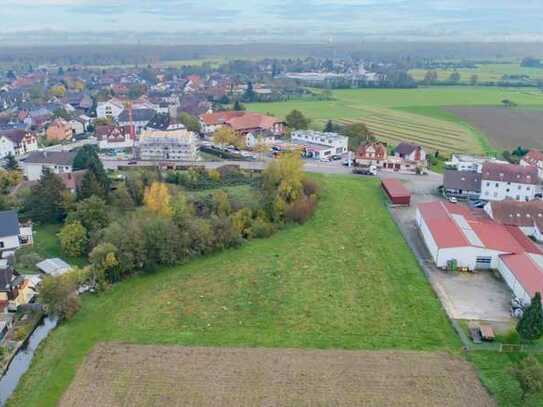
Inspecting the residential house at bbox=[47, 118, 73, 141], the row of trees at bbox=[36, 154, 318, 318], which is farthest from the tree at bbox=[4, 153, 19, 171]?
the residential house at bbox=[47, 118, 73, 141]

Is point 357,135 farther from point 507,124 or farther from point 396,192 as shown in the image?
point 507,124

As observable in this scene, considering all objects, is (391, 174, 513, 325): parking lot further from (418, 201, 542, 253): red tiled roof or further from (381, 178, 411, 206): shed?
(381, 178, 411, 206): shed

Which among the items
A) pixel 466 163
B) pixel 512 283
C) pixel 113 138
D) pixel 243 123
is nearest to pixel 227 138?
pixel 243 123

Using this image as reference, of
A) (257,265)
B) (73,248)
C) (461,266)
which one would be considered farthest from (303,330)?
(73,248)

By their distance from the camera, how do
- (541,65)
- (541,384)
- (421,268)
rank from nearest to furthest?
(541,384)
(421,268)
(541,65)

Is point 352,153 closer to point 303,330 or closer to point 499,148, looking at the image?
point 499,148

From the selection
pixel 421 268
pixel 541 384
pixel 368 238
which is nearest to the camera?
pixel 541 384

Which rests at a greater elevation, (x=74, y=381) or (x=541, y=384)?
(x=541, y=384)
